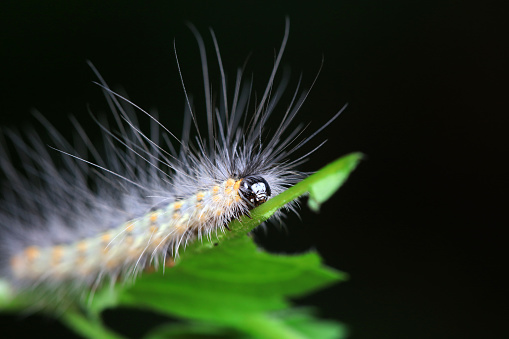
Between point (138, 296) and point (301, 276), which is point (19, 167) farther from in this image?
point (301, 276)

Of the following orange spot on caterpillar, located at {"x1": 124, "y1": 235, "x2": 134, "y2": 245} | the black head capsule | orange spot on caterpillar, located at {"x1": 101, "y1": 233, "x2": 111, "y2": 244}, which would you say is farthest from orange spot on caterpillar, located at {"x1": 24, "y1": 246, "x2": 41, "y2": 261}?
the black head capsule

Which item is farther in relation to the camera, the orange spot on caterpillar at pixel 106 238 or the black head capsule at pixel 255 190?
→ the orange spot on caterpillar at pixel 106 238

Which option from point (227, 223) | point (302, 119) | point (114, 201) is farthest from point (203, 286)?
point (302, 119)

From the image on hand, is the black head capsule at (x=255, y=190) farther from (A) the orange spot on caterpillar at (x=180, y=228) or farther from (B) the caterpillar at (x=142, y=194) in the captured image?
(A) the orange spot on caterpillar at (x=180, y=228)

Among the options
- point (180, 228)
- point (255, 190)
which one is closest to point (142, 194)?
point (180, 228)

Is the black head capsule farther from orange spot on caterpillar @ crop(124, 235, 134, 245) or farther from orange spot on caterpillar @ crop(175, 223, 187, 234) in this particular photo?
orange spot on caterpillar @ crop(124, 235, 134, 245)

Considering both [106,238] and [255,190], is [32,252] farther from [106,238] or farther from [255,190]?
[255,190]

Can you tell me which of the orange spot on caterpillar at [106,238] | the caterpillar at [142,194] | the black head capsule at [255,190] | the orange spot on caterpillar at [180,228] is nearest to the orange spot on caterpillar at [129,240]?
the caterpillar at [142,194]
